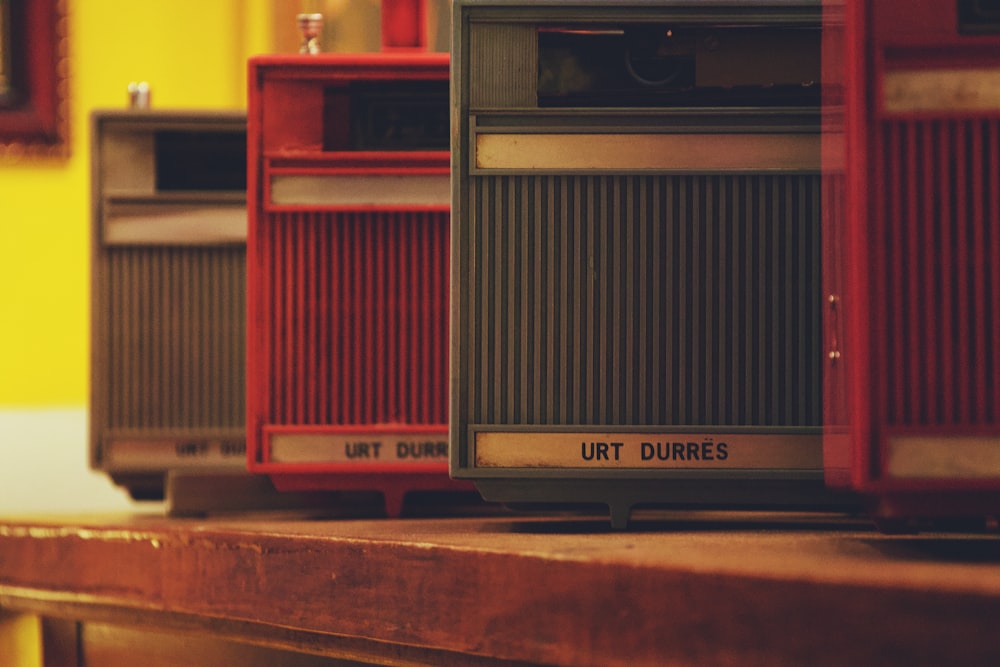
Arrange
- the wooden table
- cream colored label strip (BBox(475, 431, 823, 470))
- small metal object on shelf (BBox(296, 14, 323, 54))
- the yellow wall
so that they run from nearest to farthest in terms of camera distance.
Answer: the wooden table → cream colored label strip (BBox(475, 431, 823, 470)) → small metal object on shelf (BBox(296, 14, 323, 54)) → the yellow wall

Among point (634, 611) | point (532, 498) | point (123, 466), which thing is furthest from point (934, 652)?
point (123, 466)

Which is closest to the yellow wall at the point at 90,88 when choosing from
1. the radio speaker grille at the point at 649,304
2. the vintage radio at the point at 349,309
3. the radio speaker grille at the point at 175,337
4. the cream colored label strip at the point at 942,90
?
the radio speaker grille at the point at 175,337

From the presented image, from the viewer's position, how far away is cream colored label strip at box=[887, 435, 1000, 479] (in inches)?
13.6

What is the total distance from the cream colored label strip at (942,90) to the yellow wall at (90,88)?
98 cm

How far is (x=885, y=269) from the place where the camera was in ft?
1.14

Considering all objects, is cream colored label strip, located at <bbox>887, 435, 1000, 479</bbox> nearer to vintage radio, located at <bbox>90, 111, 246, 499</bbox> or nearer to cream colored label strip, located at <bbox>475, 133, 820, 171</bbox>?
cream colored label strip, located at <bbox>475, 133, 820, 171</bbox>

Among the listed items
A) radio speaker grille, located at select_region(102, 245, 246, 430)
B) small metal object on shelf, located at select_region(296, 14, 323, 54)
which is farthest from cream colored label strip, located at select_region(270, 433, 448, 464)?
small metal object on shelf, located at select_region(296, 14, 323, 54)

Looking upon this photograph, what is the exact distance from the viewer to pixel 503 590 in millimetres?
359

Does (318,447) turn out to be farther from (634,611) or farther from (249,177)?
(634,611)

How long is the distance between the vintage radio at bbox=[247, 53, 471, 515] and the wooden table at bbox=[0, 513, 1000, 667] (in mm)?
34

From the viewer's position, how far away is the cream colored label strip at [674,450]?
43cm

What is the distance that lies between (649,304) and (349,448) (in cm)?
16

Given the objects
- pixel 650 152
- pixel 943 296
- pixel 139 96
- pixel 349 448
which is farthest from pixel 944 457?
pixel 139 96

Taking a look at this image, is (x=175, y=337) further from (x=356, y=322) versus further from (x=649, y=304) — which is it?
(x=649, y=304)
